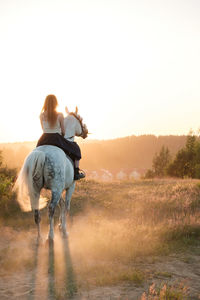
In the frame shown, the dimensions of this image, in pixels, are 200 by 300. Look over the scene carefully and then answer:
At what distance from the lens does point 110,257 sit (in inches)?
236

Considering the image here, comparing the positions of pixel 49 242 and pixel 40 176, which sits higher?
pixel 40 176

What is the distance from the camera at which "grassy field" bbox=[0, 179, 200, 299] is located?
4328 mm

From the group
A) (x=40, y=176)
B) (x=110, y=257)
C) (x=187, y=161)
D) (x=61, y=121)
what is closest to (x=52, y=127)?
(x=61, y=121)

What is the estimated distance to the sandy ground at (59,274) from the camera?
416 centimetres

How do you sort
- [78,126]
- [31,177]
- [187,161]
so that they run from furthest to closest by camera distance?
[187,161] → [78,126] → [31,177]

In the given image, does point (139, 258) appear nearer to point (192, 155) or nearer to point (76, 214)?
point (76, 214)

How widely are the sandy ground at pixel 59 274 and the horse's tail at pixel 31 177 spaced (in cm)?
119

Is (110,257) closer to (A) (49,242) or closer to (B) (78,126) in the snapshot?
(A) (49,242)

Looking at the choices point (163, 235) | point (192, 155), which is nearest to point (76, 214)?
point (163, 235)

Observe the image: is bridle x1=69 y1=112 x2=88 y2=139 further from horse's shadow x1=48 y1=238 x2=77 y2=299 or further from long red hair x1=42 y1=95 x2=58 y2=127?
horse's shadow x1=48 y1=238 x2=77 y2=299

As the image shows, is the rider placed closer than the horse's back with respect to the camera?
No

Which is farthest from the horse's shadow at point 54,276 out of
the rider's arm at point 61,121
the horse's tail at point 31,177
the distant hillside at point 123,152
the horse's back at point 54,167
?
the distant hillside at point 123,152

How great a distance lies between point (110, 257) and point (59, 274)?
144cm

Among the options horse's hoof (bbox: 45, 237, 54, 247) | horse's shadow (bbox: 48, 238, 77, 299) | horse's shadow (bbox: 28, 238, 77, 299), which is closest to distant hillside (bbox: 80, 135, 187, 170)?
horse's hoof (bbox: 45, 237, 54, 247)
